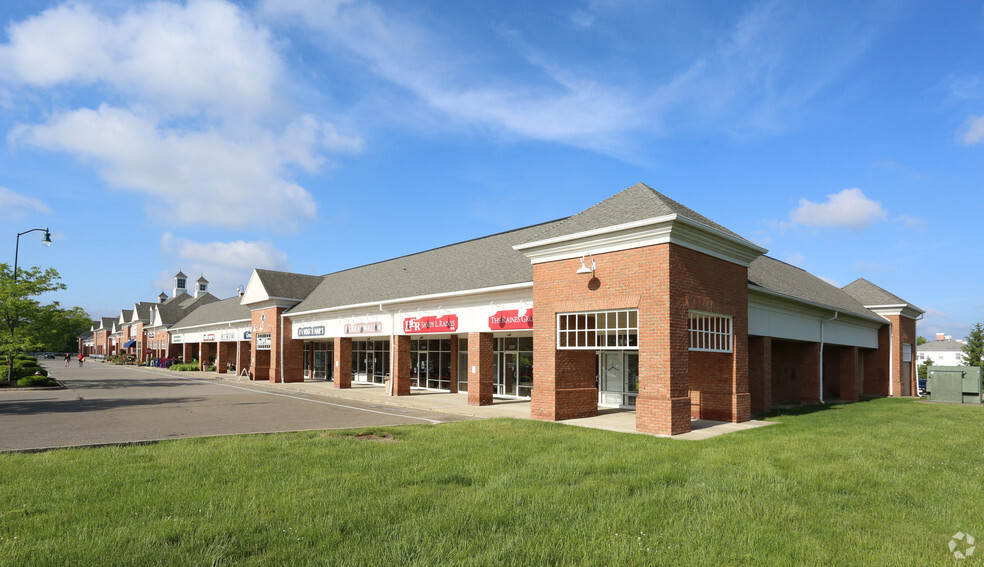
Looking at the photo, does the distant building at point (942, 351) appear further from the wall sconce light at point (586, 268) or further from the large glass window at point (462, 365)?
the wall sconce light at point (586, 268)

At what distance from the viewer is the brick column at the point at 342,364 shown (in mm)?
30672

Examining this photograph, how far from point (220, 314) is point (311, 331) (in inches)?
905

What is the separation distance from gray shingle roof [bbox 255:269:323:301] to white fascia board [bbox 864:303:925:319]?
1333 inches

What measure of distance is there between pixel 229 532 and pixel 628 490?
5025 mm

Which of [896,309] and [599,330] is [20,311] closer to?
[599,330]

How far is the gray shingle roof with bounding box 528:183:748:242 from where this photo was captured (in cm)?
1465

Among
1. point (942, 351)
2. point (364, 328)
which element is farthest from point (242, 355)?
point (942, 351)

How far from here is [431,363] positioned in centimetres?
3017

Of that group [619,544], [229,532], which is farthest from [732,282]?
[229,532]

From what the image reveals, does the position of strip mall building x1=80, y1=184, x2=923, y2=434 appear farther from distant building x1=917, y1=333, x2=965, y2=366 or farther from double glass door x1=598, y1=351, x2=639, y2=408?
distant building x1=917, y1=333, x2=965, y2=366

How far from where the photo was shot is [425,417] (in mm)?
17781

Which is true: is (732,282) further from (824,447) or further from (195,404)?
(195,404)

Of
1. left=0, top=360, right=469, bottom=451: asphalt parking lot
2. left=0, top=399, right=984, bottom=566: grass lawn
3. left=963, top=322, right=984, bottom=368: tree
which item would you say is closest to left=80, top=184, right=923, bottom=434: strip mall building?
left=0, top=399, right=984, bottom=566: grass lawn

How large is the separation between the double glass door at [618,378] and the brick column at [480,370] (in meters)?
4.20
